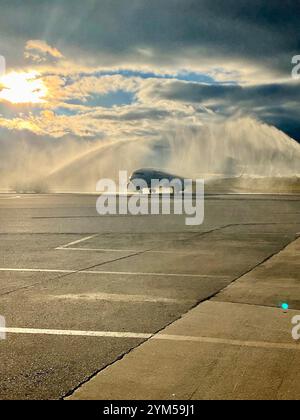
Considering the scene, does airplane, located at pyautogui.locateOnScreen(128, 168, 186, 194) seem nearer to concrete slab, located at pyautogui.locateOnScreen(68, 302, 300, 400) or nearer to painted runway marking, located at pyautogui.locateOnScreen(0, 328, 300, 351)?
concrete slab, located at pyautogui.locateOnScreen(68, 302, 300, 400)

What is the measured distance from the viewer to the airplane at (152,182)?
252 ft

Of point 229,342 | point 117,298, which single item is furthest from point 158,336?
point 117,298

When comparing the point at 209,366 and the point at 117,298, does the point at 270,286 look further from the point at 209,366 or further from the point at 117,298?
the point at 209,366

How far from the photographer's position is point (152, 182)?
290ft

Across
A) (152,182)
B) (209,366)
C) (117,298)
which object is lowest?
(209,366)

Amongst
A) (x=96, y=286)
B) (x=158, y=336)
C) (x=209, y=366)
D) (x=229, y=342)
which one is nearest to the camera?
(x=209, y=366)

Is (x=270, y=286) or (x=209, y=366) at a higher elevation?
(x=270, y=286)

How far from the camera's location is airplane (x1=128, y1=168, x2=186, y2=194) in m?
76.7

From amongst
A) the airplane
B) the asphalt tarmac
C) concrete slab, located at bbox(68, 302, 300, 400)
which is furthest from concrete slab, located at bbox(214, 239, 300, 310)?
the airplane

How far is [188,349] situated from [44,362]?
1655 millimetres

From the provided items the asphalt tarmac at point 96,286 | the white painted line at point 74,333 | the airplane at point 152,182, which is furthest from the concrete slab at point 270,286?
the airplane at point 152,182

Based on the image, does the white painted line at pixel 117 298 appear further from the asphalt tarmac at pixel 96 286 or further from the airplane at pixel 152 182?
the airplane at pixel 152 182

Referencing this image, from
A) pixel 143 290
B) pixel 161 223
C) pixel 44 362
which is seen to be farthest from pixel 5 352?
pixel 161 223
